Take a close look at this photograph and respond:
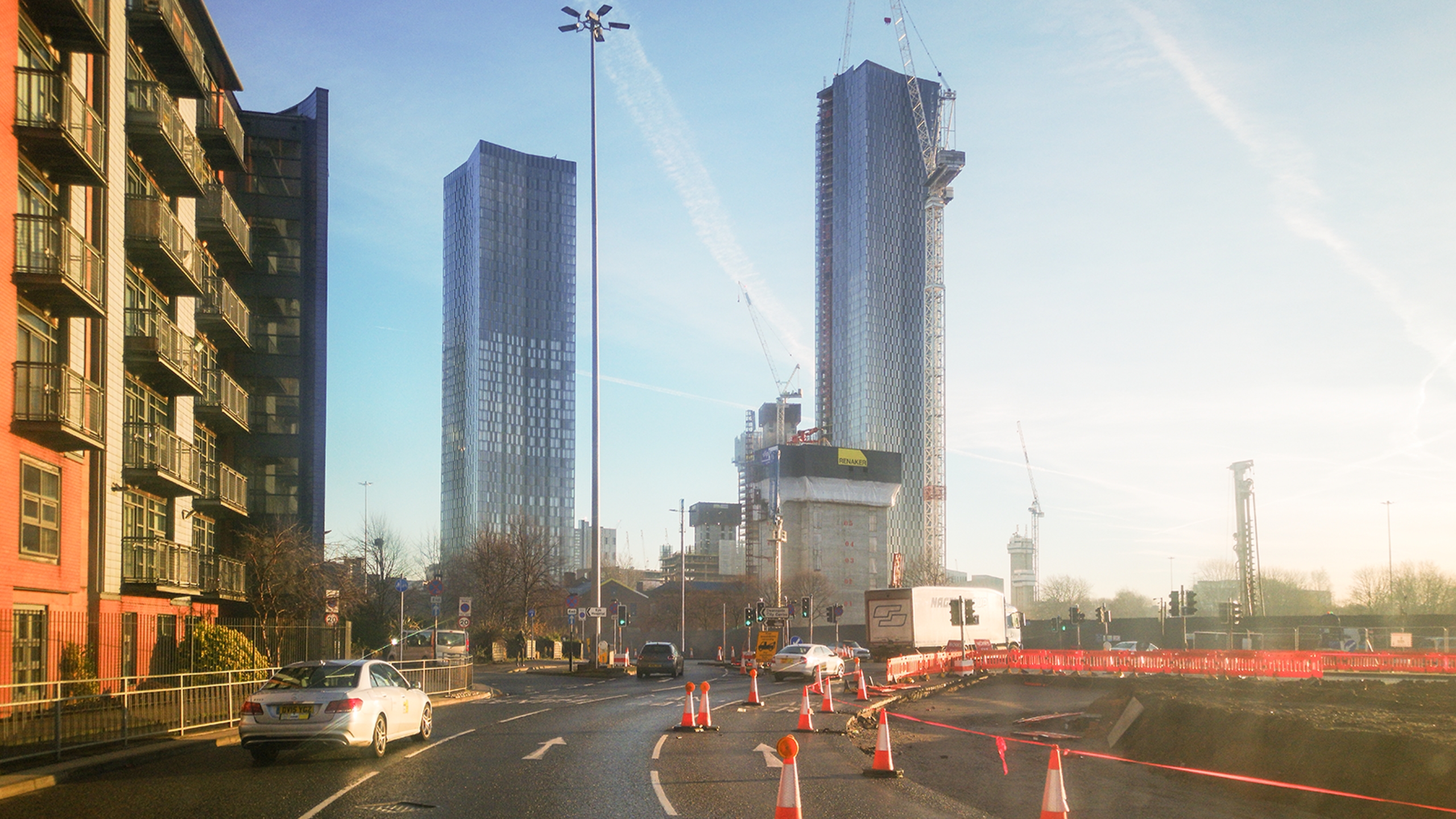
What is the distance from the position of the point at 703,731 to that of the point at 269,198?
40.4 metres

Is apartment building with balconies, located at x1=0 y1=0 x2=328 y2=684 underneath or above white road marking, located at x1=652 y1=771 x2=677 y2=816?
above

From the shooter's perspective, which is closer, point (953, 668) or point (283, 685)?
point (283, 685)

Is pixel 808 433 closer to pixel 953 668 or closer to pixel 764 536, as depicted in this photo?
pixel 764 536

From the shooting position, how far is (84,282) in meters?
23.1

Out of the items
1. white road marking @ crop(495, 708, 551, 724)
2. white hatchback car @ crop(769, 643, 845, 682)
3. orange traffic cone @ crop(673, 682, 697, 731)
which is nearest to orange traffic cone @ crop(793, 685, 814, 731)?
orange traffic cone @ crop(673, 682, 697, 731)

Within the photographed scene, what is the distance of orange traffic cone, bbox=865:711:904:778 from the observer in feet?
46.9

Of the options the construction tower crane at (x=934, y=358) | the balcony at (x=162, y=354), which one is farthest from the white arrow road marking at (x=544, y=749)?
the construction tower crane at (x=934, y=358)

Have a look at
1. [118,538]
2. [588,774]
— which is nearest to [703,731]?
[588,774]

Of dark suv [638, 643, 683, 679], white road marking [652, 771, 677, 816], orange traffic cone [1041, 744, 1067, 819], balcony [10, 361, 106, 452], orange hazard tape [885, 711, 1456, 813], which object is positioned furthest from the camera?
dark suv [638, 643, 683, 679]

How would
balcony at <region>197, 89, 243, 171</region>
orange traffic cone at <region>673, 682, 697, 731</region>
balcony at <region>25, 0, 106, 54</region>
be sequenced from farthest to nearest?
balcony at <region>197, 89, 243, 171</region> → balcony at <region>25, 0, 106, 54</region> → orange traffic cone at <region>673, 682, 697, 731</region>

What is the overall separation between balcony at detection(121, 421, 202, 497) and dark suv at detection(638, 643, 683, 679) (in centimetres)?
2164

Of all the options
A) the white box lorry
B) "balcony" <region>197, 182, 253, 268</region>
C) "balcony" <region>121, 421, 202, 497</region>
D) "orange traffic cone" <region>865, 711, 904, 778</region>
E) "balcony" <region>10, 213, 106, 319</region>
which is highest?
→ "balcony" <region>197, 182, 253, 268</region>

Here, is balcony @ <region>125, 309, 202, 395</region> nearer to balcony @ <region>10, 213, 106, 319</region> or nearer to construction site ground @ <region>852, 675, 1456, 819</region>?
balcony @ <region>10, 213, 106, 319</region>

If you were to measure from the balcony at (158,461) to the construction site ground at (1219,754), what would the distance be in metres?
18.7
